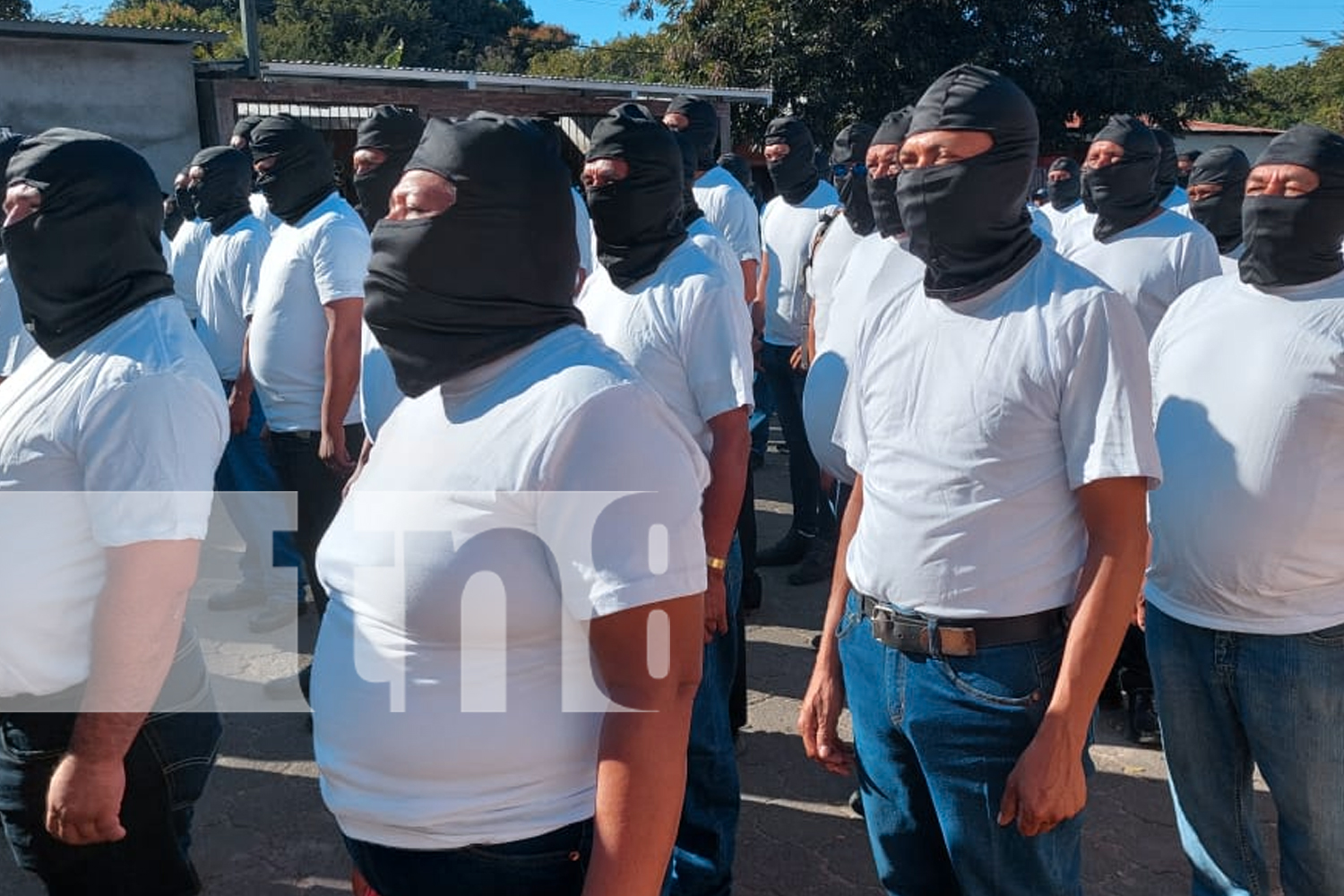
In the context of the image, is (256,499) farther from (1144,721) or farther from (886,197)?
(1144,721)

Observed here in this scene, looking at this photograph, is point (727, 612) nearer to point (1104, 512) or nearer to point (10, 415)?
point (1104, 512)

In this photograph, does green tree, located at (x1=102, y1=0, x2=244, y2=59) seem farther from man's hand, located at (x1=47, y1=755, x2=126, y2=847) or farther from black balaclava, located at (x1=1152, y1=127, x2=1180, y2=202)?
man's hand, located at (x1=47, y1=755, x2=126, y2=847)

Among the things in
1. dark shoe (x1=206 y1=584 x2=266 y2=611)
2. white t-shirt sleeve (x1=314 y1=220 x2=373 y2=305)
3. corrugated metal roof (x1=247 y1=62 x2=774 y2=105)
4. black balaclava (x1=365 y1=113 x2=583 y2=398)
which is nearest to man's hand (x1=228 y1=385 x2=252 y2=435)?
dark shoe (x1=206 y1=584 x2=266 y2=611)

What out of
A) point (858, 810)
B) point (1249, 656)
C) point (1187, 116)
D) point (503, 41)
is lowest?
point (858, 810)

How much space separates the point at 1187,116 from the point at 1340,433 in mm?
25355

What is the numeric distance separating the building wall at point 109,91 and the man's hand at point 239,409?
9.54m

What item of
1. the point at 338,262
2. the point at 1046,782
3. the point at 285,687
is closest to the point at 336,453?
the point at 338,262

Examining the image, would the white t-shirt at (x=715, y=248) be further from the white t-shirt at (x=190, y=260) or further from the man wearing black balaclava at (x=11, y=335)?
the white t-shirt at (x=190, y=260)

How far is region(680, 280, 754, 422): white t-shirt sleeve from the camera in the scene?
305cm

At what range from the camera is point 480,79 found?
16.5 metres

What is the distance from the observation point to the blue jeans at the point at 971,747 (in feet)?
6.98

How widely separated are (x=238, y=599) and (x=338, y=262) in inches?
85.1

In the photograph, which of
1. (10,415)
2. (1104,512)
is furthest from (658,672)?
(10,415)

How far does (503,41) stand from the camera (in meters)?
61.0
